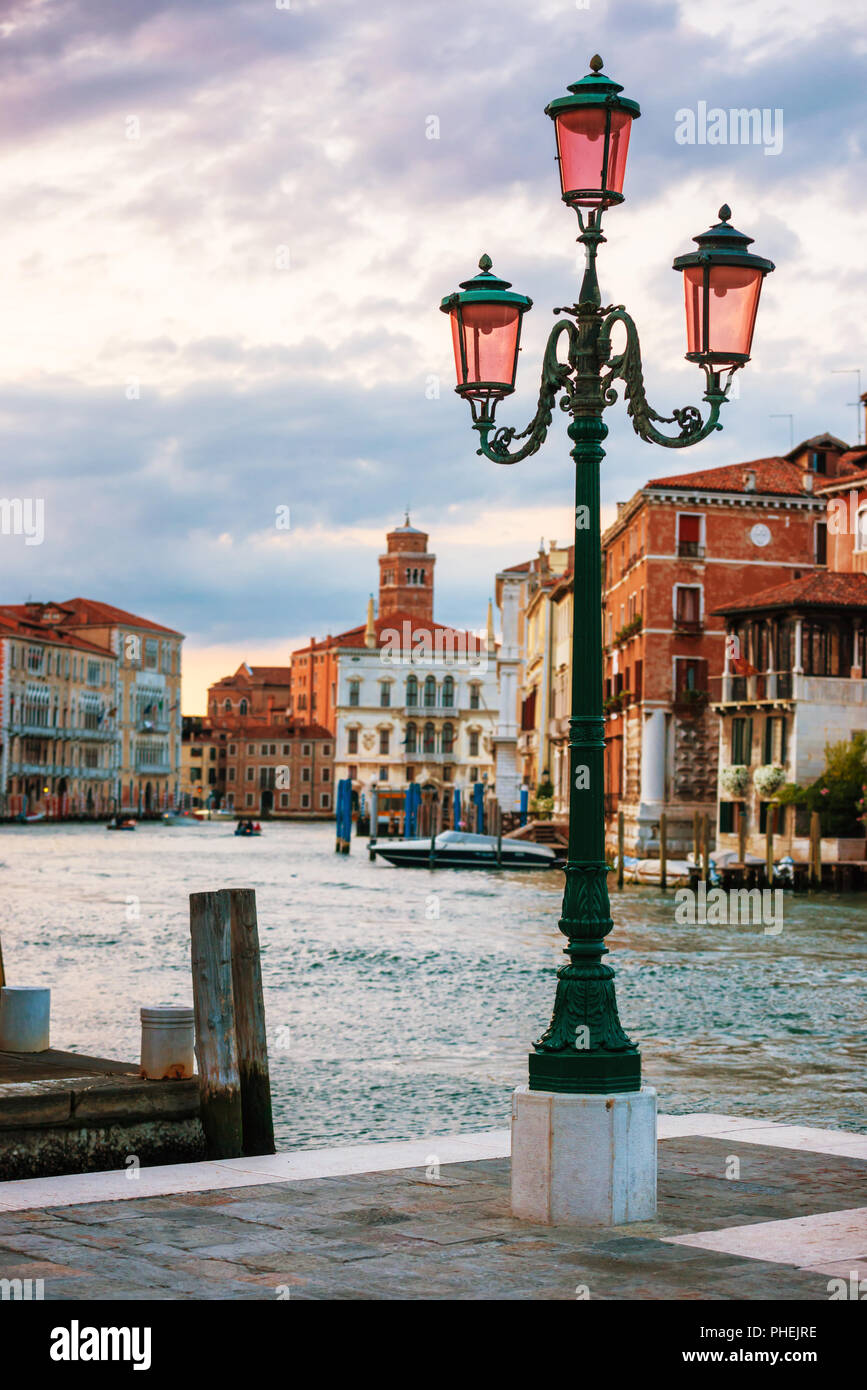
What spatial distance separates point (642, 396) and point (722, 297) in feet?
1.57

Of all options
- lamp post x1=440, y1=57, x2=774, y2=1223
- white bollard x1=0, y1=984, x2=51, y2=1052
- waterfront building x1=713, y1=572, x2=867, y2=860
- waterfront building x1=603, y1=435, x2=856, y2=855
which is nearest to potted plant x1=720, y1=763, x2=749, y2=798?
waterfront building x1=713, y1=572, x2=867, y2=860

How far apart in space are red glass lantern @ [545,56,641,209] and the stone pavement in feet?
12.6

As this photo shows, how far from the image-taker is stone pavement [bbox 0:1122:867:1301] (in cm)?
520

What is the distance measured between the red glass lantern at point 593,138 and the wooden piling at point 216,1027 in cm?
342

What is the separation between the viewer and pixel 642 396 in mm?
6707

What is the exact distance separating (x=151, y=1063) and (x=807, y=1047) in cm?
975

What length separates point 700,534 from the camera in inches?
1924

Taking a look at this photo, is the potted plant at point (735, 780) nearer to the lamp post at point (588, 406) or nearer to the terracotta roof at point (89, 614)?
the lamp post at point (588, 406)

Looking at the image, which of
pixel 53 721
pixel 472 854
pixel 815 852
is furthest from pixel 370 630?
pixel 815 852

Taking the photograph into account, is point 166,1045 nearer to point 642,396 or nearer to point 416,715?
point 642,396

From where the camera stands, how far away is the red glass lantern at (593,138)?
6566 mm

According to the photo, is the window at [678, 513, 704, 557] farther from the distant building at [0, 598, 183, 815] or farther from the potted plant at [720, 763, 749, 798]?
the distant building at [0, 598, 183, 815]
